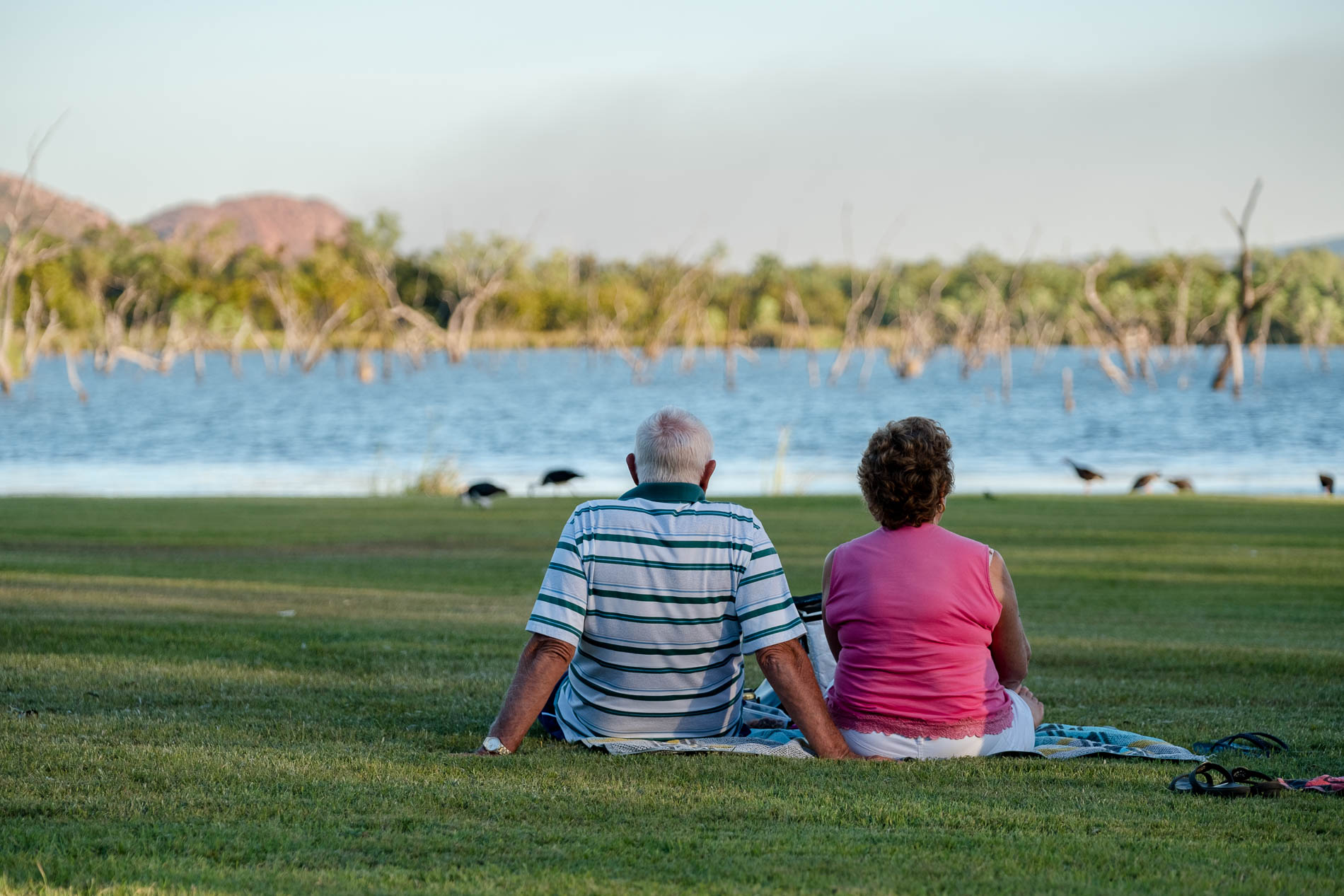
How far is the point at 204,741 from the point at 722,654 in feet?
6.48

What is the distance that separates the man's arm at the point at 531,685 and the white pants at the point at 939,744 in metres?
1.10

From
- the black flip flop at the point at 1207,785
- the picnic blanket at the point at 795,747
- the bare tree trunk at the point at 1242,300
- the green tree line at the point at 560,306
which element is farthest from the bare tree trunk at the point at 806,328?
the black flip flop at the point at 1207,785

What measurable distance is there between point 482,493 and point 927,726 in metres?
15.5

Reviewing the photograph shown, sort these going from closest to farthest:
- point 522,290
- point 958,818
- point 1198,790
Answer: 1. point 958,818
2. point 1198,790
3. point 522,290

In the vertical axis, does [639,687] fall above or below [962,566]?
below

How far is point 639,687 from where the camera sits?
4.88 meters

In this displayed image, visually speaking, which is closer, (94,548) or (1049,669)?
(1049,669)

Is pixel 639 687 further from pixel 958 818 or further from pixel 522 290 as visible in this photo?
pixel 522 290

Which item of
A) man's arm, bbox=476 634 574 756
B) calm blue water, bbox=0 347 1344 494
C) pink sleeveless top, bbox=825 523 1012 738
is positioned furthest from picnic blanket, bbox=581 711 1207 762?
calm blue water, bbox=0 347 1344 494

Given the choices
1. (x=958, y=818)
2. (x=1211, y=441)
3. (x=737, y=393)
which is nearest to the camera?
(x=958, y=818)

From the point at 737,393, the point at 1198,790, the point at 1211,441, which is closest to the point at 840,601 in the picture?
the point at 1198,790

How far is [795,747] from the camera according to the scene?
4.84 meters

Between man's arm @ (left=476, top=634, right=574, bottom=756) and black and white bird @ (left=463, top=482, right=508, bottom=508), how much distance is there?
15.2 metres

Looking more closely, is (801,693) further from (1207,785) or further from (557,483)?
(557,483)
